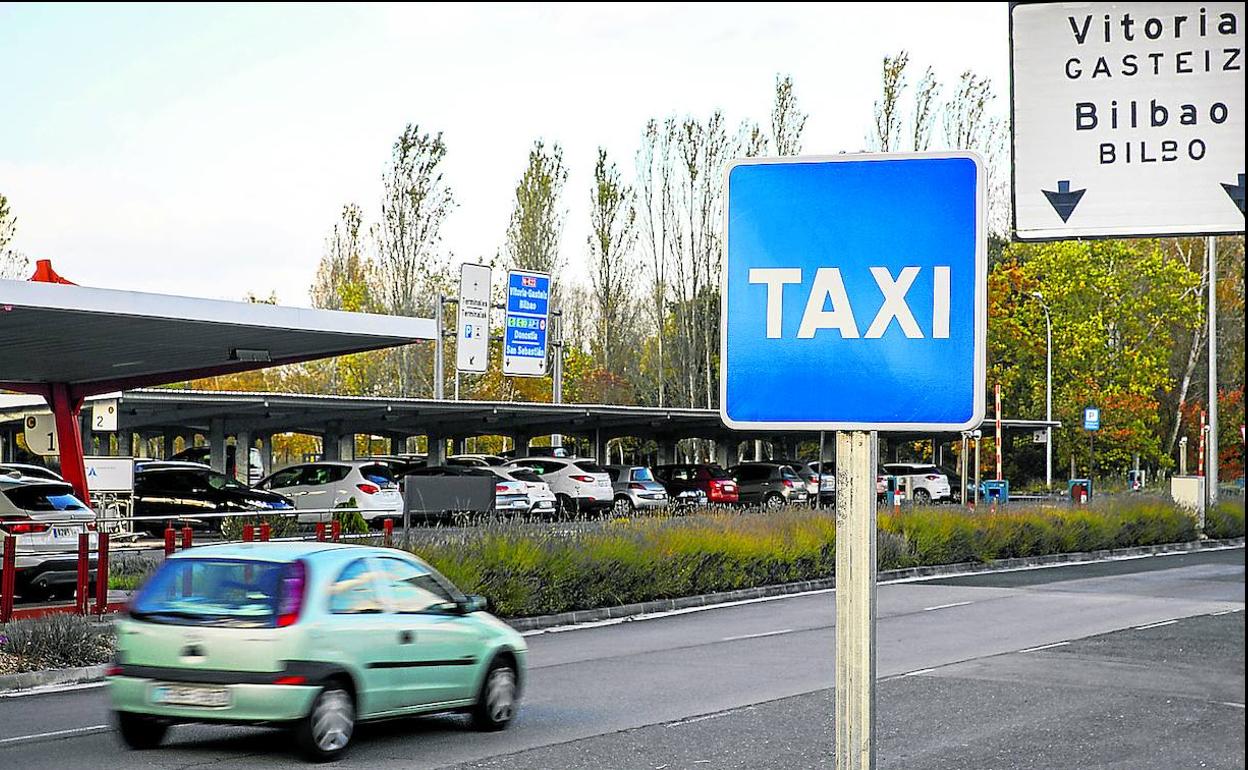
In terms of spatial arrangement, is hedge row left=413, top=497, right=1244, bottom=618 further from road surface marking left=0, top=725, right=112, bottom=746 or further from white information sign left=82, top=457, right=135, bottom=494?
road surface marking left=0, top=725, right=112, bottom=746

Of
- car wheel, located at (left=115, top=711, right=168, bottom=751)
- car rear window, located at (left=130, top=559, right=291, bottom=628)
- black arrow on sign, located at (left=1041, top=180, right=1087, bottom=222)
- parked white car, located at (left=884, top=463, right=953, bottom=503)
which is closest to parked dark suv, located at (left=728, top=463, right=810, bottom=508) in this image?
parked white car, located at (left=884, top=463, right=953, bottom=503)

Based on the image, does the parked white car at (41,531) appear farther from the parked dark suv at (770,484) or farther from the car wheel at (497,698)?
the parked dark suv at (770,484)

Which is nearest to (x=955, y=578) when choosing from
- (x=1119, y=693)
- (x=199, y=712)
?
(x=1119, y=693)

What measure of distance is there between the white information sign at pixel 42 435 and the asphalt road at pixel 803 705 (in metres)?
Answer: 10.2

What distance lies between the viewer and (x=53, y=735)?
11734 mm

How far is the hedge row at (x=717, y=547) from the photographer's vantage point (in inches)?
813

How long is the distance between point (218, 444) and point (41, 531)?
73.2 feet

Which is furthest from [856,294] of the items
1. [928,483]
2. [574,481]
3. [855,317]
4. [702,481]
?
[928,483]

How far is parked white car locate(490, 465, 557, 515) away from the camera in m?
42.1

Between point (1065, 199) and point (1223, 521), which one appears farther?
point (1223, 521)

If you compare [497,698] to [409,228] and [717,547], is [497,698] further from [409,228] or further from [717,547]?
[409,228]

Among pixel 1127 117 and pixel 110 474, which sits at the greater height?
pixel 1127 117

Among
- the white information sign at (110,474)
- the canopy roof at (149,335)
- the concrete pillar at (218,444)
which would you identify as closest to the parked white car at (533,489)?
the concrete pillar at (218,444)

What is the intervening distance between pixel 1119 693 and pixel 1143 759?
3418mm
